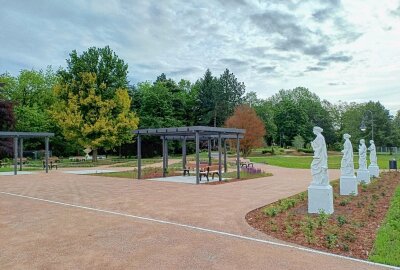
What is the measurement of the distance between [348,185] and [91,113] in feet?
90.7

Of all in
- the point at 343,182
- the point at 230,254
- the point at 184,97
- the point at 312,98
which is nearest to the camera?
the point at 230,254

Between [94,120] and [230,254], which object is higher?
[94,120]

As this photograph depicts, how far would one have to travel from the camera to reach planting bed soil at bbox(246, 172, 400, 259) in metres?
5.93

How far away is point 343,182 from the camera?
1211cm

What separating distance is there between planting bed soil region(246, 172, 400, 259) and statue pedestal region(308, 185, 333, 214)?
0.21m

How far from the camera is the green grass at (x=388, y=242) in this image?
→ 16.9 ft

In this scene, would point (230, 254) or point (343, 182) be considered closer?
point (230, 254)

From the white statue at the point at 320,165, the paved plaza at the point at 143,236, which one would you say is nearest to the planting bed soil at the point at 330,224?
the paved plaza at the point at 143,236

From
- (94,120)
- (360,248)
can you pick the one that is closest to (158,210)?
(360,248)

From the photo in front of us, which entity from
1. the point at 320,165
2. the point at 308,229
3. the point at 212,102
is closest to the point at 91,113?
the point at 212,102

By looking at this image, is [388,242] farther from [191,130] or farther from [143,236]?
[191,130]

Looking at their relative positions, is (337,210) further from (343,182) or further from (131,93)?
(131,93)

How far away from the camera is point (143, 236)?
21.5ft

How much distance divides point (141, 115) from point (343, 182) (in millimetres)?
39813
